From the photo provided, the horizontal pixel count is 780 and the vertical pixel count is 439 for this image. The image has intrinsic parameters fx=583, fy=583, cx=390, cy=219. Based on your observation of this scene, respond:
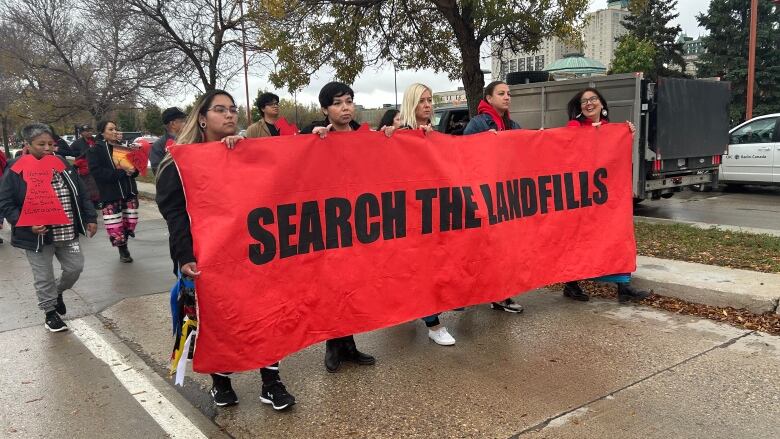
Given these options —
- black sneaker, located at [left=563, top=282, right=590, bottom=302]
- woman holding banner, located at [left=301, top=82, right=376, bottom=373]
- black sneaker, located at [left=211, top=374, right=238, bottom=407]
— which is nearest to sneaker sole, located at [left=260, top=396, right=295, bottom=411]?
black sneaker, located at [left=211, top=374, right=238, bottom=407]

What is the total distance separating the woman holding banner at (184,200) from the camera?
10.5 feet

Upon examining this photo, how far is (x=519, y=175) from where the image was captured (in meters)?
4.61

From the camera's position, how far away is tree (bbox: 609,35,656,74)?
134ft

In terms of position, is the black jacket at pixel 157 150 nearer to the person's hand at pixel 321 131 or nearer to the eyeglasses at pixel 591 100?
the person's hand at pixel 321 131

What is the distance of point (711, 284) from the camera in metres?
5.26

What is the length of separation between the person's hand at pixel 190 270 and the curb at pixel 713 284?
416 centimetres

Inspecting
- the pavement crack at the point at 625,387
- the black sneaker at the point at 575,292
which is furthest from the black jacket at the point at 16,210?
the black sneaker at the point at 575,292

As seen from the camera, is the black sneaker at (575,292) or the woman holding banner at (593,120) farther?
the black sneaker at (575,292)

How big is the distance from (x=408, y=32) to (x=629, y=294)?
30.5 ft

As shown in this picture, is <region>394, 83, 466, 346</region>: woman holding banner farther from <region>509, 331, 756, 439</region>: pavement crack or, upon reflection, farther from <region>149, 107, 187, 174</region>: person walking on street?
<region>149, 107, 187, 174</region>: person walking on street

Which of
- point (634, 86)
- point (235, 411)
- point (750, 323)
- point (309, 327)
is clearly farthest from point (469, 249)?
point (634, 86)

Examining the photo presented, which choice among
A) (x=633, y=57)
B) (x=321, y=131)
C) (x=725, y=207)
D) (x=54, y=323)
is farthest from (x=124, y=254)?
(x=633, y=57)

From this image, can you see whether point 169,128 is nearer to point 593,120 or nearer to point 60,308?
point 60,308

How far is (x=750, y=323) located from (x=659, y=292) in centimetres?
85
